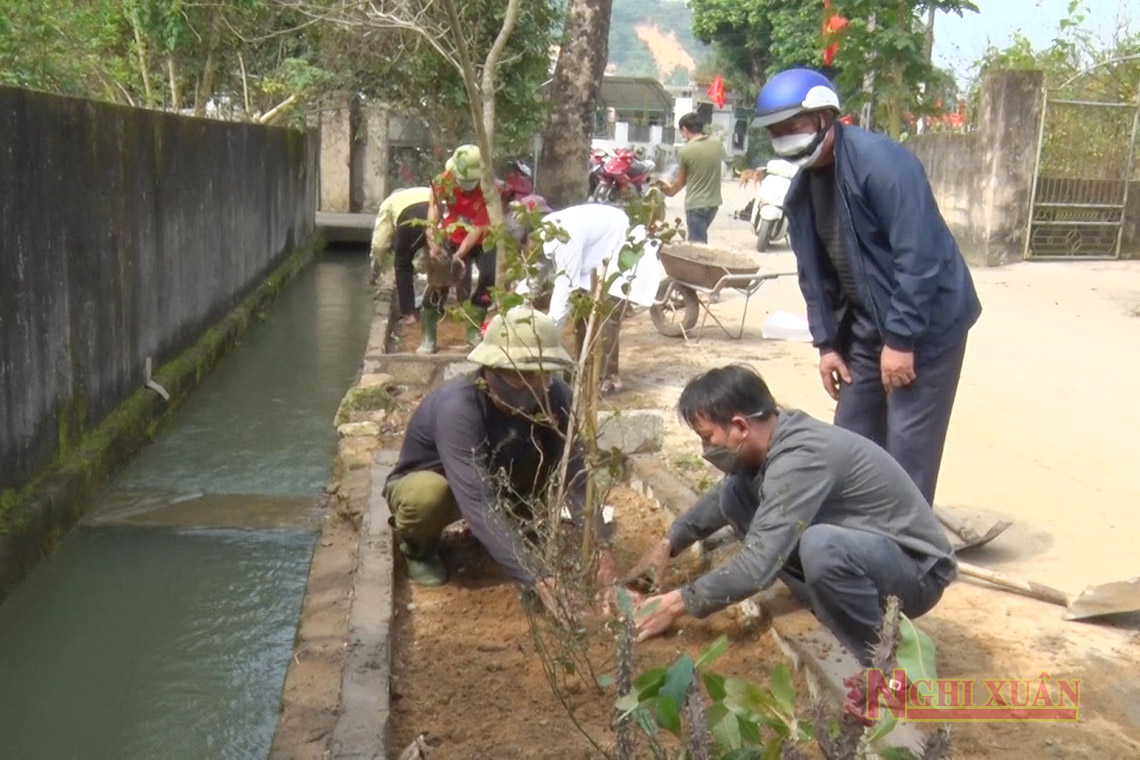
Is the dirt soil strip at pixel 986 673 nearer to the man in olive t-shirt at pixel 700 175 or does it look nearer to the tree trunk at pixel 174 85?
the man in olive t-shirt at pixel 700 175

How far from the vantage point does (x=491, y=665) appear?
408cm

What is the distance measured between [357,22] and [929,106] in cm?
758

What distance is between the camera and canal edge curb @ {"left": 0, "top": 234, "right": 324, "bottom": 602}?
5.31m

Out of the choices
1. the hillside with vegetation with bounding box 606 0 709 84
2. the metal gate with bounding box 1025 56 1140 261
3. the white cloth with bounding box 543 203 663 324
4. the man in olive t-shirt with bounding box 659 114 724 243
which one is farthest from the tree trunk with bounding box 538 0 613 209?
the hillside with vegetation with bounding box 606 0 709 84

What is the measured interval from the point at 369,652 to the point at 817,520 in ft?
4.58

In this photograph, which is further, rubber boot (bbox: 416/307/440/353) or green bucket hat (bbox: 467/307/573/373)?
rubber boot (bbox: 416/307/440/353)

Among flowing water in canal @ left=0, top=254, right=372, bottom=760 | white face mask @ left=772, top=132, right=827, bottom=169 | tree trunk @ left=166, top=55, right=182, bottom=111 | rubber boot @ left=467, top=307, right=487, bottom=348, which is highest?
tree trunk @ left=166, top=55, right=182, bottom=111

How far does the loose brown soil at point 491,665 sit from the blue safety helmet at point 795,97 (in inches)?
65.1

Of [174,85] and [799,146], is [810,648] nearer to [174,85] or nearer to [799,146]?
[799,146]

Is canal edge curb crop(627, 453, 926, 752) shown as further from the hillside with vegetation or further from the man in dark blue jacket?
the hillside with vegetation

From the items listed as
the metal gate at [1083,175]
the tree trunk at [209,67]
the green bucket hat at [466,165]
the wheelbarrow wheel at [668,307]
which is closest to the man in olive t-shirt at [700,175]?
the wheelbarrow wheel at [668,307]

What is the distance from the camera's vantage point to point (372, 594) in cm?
438

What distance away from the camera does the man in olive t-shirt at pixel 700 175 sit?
1336cm

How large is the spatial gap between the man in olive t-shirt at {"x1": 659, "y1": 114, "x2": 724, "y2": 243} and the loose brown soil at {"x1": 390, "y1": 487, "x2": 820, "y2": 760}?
8.80 meters
